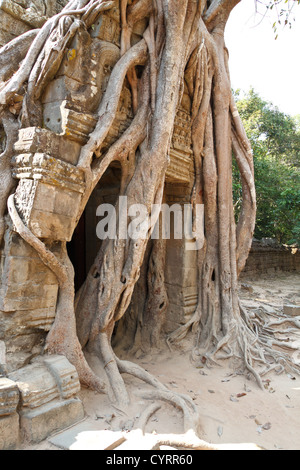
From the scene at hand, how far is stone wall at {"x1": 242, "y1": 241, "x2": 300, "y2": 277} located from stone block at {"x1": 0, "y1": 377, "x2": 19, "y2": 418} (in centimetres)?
899

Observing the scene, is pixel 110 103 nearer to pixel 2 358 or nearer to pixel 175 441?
pixel 2 358

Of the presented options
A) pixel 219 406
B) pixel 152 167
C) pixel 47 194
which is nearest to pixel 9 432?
pixel 47 194

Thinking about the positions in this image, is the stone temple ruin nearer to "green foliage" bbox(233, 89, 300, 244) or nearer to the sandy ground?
the sandy ground

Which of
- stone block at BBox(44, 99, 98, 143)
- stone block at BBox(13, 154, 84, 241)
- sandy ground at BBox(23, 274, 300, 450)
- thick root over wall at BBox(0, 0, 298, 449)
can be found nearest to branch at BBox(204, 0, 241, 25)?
thick root over wall at BBox(0, 0, 298, 449)

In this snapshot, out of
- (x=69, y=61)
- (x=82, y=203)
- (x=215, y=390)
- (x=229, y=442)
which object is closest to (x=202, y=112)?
(x=69, y=61)

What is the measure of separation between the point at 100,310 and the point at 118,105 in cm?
202

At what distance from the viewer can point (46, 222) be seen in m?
2.95

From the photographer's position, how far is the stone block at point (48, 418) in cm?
240

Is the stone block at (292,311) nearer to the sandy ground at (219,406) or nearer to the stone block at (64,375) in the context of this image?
the sandy ground at (219,406)

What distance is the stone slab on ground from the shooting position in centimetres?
234

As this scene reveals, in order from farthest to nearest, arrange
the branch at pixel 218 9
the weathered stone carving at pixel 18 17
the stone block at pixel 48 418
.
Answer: the branch at pixel 218 9 < the weathered stone carving at pixel 18 17 < the stone block at pixel 48 418

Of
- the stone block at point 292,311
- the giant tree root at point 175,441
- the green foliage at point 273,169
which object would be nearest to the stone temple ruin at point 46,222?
the giant tree root at point 175,441

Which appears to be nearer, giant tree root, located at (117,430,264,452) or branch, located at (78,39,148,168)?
giant tree root, located at (117,430,264,452)

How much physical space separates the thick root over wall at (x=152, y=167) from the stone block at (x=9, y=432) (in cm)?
72
